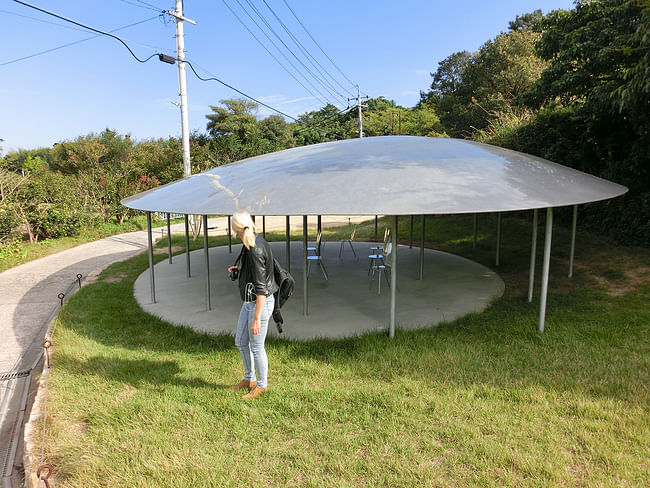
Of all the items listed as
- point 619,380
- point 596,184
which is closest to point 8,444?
point 619,380

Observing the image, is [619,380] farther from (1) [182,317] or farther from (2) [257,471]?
(1) [182,317]

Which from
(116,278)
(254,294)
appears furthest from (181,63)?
(254,294)

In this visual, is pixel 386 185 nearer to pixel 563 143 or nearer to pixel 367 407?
pixel 367 407

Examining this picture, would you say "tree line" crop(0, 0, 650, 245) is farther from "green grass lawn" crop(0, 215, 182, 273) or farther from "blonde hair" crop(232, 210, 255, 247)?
"blonde hair" crop(232, 210, 255, 247)

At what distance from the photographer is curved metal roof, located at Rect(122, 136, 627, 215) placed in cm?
460

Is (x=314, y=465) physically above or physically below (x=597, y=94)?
below

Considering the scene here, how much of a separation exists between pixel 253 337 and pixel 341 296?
3.83 m

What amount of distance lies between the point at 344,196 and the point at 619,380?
3.34 metres

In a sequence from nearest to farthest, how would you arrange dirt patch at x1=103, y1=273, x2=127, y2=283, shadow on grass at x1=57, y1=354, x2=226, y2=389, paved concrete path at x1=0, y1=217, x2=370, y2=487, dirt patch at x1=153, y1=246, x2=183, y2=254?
1. paved concrete path at x1=0, y1=217, x2=370, y2=487
2. shadow on grass at x1=57, y1=354, x2=226, y2=389
3. dirt patch at x1=103, y1=273, x2=127, y2=283
4. dirt patch at x1=153, y1=246, x2=183, y2=254

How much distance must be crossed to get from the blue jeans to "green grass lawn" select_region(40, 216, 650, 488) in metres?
0.32

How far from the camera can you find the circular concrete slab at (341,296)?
5.93 meters

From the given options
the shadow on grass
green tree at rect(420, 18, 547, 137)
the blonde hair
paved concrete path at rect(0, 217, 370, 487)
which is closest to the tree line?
paved concrete path at rect(0, 217, 370, 487)

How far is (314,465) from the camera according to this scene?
294 centimetres

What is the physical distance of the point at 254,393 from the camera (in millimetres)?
3824
